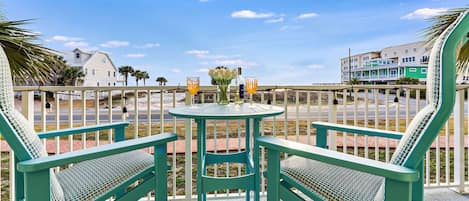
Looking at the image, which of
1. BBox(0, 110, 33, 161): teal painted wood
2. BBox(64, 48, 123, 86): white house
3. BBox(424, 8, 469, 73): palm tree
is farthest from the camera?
BBox(64, 48, 123, 86): white house

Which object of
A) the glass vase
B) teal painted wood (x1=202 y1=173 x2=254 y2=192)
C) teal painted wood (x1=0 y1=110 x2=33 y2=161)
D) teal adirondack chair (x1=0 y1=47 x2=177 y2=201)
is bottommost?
teal painted wood (x1=202 y1=173 x2=254 y2=192)

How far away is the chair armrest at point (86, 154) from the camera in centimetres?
101

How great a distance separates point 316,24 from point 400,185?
22.3 ft

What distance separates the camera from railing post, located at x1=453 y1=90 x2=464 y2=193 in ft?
8.44

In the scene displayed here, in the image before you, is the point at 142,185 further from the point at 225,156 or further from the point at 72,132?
the point at 225,156

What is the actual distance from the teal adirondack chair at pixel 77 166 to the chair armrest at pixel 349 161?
52 centimetres

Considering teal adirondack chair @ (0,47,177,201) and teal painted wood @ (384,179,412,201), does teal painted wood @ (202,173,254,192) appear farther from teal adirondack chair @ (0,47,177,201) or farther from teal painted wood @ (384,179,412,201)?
teal painted wood @ (384,179,412,201)

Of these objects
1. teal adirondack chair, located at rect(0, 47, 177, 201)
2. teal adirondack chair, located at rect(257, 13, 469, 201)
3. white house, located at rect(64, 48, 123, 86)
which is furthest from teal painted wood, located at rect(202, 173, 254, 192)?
white house, located at rect(64, 48, 123, 86)

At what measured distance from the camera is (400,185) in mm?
951

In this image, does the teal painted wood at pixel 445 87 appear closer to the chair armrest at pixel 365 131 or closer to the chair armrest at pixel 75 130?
the chair armrest at pixel 365 131

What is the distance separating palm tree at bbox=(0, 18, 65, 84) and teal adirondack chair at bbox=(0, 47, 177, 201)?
0.91 m

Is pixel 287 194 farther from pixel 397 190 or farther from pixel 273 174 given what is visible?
pixel 397 190

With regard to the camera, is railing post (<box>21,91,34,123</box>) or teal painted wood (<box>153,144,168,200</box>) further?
railing post (<box>21,91,34,123</box>)

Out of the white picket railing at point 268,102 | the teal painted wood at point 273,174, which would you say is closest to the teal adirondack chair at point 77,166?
the teal painted wood at point 273,174
